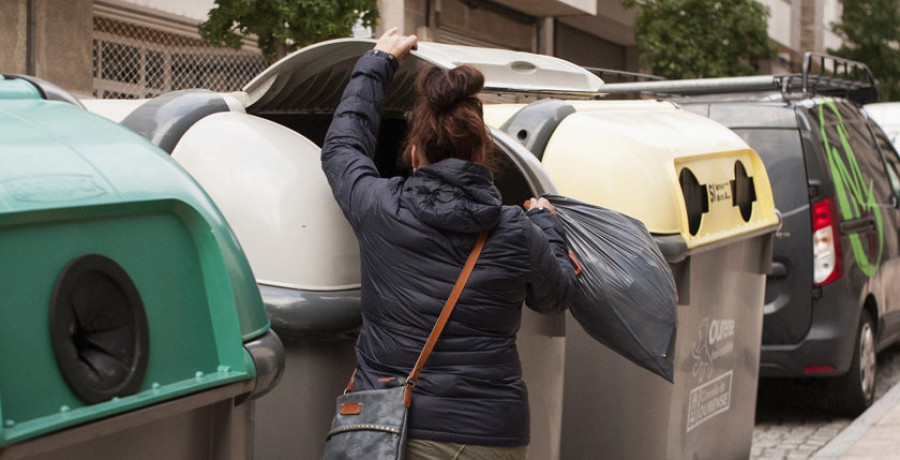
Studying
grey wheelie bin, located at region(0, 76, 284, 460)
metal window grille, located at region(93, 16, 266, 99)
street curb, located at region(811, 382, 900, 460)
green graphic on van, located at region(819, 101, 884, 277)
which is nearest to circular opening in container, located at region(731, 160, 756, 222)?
street curb, located at region(811, 382, 900, 460)

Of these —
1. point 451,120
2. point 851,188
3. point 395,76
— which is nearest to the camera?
point 451,120

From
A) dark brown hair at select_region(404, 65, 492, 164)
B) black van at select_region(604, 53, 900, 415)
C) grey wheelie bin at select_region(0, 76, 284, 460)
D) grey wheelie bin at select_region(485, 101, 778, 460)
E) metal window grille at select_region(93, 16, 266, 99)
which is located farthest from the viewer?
metal window grille at select_region(93, 16, 266, 99)

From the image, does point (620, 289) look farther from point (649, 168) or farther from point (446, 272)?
point (649, 168)

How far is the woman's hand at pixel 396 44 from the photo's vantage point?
3.34 m

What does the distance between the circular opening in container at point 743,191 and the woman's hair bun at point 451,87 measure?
2.72 meters

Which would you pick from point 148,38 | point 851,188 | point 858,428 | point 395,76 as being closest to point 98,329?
point 395,76

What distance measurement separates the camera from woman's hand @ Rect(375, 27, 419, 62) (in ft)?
10.9

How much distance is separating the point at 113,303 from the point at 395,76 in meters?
1.78

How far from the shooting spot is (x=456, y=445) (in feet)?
9.66

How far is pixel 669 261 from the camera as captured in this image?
15.2 ft

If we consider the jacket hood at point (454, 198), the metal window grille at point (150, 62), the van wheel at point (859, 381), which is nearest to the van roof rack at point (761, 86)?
the van wheel at point (859, 381)

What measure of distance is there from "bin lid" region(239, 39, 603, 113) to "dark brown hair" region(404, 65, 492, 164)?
13.8 inches

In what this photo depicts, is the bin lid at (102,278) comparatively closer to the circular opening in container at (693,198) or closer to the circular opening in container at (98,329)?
the circular opening in container at (98,329)

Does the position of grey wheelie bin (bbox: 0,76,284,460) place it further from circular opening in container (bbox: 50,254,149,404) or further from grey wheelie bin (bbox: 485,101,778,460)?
grey wheelie bin (bbox: 485,101,778,460)
